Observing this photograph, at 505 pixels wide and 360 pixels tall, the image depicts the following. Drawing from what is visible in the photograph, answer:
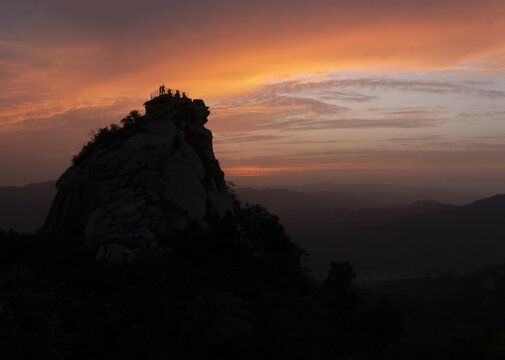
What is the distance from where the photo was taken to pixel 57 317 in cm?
1222

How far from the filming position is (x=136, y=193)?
2584cm

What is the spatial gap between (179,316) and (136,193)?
589 inches

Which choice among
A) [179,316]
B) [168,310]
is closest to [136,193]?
[168,310]

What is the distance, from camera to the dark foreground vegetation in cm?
1092

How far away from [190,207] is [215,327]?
1583 centimetres

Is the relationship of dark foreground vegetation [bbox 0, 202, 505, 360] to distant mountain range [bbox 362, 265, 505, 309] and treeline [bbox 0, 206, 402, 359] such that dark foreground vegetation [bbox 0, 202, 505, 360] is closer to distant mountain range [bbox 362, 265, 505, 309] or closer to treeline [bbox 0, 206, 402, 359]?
treeline [bbox 0, 206, 402, 359]

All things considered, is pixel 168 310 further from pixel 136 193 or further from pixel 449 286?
pixel 449 286

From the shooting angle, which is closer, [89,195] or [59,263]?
[59,263]

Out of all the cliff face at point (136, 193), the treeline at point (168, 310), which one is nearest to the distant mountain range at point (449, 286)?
the cliff face at point (136, 193)

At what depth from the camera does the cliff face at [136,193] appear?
23047mm

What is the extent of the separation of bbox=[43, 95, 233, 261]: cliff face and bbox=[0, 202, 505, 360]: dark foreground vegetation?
2.68 metres

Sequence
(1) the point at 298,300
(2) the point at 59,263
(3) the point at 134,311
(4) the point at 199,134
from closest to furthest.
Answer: (3) the point at 134,311
(1) the point at 298,300
(2) the point at 59,263
(4) the point at 199,134

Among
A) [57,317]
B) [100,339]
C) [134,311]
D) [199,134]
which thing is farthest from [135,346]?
[199,134]

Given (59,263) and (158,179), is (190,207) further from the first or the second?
(59,263)
